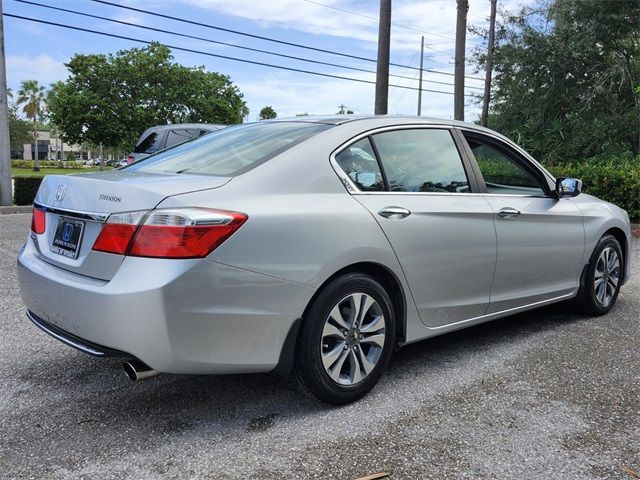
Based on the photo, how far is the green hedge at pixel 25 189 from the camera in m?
13.7

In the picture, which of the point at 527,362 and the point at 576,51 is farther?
the point at 576,51

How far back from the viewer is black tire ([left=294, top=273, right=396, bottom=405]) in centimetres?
289

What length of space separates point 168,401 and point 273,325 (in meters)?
0.87

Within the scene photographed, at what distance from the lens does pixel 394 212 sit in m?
3.27

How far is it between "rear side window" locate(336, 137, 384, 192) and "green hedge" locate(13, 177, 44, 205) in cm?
1235

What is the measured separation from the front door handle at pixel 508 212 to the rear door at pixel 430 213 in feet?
0.45

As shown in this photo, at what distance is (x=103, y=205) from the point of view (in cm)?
270

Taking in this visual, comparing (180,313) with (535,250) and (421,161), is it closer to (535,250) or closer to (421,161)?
(421,161)

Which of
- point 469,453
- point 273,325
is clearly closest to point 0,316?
point 273,325

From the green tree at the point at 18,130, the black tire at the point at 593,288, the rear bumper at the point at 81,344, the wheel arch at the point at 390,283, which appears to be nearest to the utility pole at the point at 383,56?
the black tire at the point at 593,288

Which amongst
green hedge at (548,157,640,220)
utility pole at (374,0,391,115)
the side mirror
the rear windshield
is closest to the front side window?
the side mirror

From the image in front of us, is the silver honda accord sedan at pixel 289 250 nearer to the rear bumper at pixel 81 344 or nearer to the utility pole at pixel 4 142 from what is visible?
the rear bumper at pixel 81 344

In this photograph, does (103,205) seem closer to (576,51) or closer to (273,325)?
(273,325)

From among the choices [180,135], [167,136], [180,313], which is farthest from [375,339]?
[167,136]
